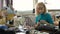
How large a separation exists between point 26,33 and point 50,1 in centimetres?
235

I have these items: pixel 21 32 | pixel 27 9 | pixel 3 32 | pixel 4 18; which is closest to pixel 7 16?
pixel 4 18

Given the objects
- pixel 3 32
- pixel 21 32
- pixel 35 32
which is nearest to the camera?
pixel 3 32

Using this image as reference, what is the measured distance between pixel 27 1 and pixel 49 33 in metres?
2.47

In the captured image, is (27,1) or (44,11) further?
(27,1)

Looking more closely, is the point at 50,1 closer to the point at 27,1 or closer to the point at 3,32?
the point at 27,1

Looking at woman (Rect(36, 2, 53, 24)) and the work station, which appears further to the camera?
woman (Rect(36, 2, 53, 24))

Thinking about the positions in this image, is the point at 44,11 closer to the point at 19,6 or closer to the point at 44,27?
the point at 44,27

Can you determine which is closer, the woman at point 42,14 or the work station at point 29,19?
the work station at point 29,19

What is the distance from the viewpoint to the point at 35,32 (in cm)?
157

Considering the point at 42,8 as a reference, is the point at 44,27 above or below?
below

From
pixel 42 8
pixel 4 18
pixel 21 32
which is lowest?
pixel 21 32

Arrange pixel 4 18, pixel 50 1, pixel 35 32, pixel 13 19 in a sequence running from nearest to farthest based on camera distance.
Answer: pixel 35 32
pixel 4 18
pixel 13 19
pixel 50 1

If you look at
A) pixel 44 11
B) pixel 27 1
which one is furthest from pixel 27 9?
pixel 44 11

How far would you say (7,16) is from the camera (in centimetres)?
208
